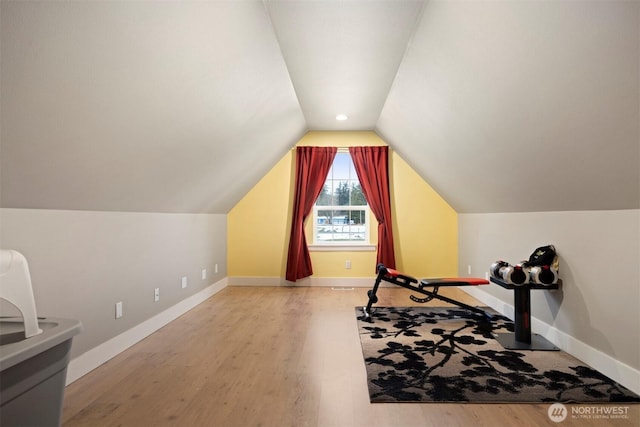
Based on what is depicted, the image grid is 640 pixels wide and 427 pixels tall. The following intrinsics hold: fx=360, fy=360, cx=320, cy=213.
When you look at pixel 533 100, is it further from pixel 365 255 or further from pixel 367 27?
Answer: pixel 365 255

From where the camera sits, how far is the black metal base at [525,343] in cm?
287

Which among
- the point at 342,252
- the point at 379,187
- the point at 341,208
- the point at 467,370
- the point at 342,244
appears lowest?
the point at 467,370

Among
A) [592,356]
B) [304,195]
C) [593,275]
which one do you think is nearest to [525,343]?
[592,356]

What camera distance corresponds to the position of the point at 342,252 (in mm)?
5621

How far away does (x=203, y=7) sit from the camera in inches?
71.7

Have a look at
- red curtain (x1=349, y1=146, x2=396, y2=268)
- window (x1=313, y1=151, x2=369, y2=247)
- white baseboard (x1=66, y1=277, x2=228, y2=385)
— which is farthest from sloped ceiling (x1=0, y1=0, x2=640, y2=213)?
window (x1=313, y1=151, x2=369, y2=247)

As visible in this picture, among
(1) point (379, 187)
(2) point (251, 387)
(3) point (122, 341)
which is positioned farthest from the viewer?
(1) point (379, 187)

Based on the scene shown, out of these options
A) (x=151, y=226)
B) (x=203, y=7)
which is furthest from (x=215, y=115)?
(x=151, y=226)

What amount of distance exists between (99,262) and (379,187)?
3.90 meters

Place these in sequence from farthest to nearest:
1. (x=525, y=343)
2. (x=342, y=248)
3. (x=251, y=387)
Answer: (x=342, y=248)
(x=525, y=343)
(x=251, y=387)

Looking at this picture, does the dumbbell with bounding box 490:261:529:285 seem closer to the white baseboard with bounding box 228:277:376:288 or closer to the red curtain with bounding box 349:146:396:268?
the red curtain with bounding box 349:146:396:268

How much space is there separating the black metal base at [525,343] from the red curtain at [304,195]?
297cm

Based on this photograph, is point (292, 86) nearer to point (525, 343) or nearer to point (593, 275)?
point (593, 275)

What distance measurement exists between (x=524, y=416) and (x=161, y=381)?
214 cm
